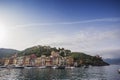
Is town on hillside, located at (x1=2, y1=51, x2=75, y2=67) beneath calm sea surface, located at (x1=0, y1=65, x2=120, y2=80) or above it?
above

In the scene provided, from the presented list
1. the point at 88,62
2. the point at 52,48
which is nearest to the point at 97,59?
the point at 88,62

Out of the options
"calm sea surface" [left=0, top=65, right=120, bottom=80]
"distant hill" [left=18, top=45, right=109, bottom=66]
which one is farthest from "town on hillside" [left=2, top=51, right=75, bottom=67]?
"calm sea surface" [left=0, top=65, right=120, bottom=80]

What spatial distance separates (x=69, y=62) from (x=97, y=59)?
4159 cm

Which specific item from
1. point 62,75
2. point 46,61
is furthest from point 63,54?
point 62,75

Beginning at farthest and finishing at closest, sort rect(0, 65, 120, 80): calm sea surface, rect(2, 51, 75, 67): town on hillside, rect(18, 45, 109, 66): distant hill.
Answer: rect(18, 45, 109, 66): distant hill, rect(2, 51, 75, 67): town on hillside, rect(0, 65, 120, 80): calm sea surface

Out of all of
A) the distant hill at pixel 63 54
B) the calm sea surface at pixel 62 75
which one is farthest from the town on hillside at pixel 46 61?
the calm sea surface at pixel 62 75

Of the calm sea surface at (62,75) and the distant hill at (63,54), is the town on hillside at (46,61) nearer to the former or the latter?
the distant hill at (63,54)

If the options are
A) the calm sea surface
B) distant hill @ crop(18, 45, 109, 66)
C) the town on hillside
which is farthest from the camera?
distant hill @ crop(18, 45, 109, 66)

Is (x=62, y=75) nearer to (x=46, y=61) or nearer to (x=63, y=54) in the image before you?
(x=46, y=61)

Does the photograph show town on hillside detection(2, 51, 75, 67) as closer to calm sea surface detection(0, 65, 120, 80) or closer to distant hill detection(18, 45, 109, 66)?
distant hill detection(18, 45, 109, 66)

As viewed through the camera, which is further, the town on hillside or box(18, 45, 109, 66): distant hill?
box(18, 45, 109, 66): distant hill

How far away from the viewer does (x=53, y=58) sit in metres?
122

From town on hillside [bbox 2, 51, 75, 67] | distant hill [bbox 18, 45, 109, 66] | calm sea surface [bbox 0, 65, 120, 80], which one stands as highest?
distant hill [bbox 18, 45, 109, 66]

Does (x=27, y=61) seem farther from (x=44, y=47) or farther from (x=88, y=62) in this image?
(x=88, y=62)
